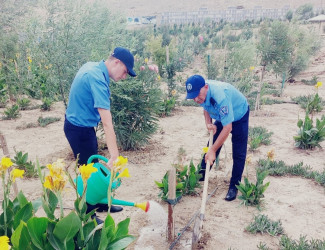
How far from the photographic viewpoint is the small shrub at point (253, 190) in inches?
139

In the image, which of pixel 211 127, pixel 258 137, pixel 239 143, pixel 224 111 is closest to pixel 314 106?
pixel 258 137

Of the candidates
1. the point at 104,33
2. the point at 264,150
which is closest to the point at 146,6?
the point at 104,33

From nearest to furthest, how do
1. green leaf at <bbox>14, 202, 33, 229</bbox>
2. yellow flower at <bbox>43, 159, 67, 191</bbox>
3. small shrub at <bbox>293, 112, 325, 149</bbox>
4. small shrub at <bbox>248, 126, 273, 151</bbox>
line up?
1. yellow flower at <bbox>43, 159, 67, 191</bbox>
2. green leaf at <bbox>14, 202, 33, 229</bbox>
3. small shrub at <bbox>293, 112, 325, 149</bbox>
4. small shrub at <bbox>248, 126, 273, 151</bbox>

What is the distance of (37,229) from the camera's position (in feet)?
5.22

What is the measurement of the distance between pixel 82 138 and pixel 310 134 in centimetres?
390

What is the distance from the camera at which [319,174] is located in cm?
423

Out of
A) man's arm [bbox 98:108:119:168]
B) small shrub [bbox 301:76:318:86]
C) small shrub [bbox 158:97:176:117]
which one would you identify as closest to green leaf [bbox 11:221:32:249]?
man's arm [bbox 98:108:119:168]

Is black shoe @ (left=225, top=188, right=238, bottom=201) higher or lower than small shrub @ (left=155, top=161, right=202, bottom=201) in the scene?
lower

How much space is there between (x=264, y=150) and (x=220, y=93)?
2766 millimetres

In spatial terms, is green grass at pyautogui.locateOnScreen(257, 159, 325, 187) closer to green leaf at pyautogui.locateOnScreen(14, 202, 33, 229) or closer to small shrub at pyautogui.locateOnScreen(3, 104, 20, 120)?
green leaf at pyautogui.locateOnScreen(14, 202, 33, 229)

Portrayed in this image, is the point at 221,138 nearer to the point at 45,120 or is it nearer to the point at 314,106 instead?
the point at 314,106

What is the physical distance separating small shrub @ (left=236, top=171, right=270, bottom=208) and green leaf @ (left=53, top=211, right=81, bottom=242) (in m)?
2.39

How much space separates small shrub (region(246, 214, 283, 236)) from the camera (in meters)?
3.06

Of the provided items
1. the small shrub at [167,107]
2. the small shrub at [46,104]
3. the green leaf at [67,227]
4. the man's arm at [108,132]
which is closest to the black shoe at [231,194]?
the man's arm at [108,132]
